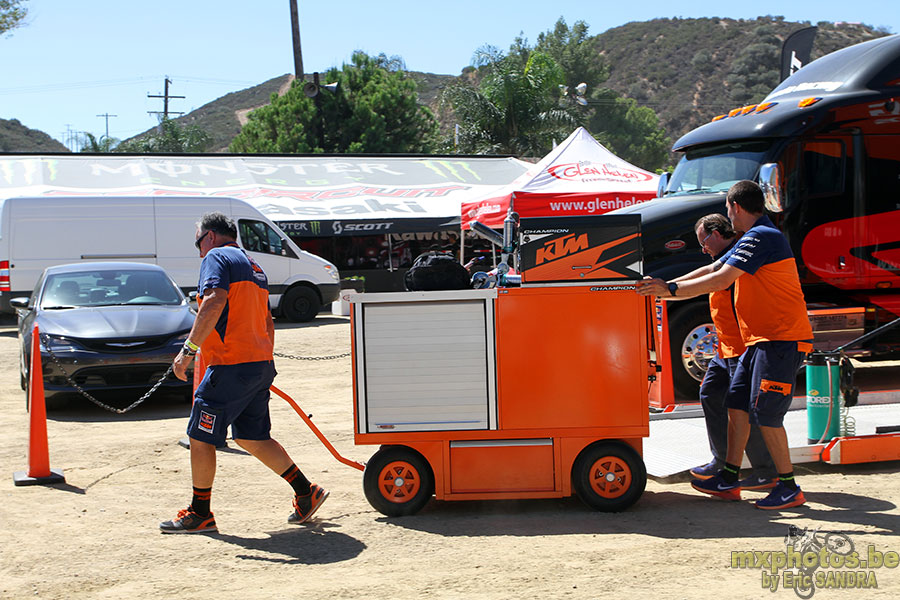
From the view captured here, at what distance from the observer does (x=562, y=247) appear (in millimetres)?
5301

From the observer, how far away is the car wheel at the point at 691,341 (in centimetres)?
866

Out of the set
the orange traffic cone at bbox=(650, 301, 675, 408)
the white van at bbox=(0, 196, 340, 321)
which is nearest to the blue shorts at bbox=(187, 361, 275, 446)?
the orange traffic cone at bbox=(650, 301, 675, 408)

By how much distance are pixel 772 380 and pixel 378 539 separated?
97.2 inches

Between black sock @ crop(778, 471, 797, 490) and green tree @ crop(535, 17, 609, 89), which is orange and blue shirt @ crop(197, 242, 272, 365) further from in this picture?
green tree @ crop(535, 17, 609, 89)

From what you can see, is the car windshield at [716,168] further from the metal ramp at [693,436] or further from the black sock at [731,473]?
the black sock at [731,473]

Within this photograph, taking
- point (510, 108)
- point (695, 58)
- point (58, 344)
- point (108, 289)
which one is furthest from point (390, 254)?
point (695, 58)

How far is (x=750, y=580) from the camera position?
4254 mm

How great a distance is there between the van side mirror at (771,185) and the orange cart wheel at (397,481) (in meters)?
4.68

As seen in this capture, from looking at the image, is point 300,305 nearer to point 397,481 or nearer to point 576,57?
point 397,481

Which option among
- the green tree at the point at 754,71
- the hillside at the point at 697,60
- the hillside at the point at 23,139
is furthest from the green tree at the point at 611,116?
the hillside at the point at 23,139

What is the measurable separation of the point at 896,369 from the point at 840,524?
710cm

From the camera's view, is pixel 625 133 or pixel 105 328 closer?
Answer: pixel 105 328

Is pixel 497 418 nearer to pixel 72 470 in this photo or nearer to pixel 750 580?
pixel 750 580

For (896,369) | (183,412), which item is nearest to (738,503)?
(183,412)
